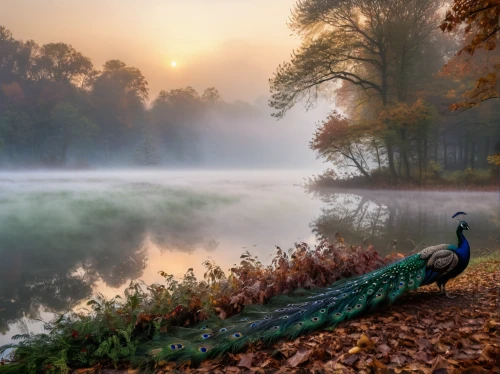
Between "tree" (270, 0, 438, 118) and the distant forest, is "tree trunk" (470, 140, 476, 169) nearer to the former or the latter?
"tree" (270, 0, 438, 118)

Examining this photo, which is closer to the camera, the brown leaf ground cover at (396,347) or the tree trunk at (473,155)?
the brown leaf ground cover at (396,347)

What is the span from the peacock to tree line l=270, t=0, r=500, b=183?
790 cm

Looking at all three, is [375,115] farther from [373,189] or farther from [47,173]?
[47,173]

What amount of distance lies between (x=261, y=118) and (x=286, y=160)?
2103mm

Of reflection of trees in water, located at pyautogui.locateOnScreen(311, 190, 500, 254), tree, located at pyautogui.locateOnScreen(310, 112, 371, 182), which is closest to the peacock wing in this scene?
reflection of trees in water, located at pyautogui.locateOnScreen(311, 190, 500, 254)

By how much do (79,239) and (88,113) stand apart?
6.09 m

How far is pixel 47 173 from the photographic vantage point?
10.7 metres

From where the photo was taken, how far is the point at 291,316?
2.41 meters

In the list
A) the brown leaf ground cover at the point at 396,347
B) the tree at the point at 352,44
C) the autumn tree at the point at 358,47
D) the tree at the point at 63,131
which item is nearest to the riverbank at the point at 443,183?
the autumn tree at the point at 358,47

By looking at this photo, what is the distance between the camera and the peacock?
222 cm

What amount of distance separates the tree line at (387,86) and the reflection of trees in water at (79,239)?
4437 mm

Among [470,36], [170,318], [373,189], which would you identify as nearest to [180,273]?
[170,318]

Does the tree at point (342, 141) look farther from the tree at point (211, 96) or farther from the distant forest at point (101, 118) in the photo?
the tree at point (211, 96)

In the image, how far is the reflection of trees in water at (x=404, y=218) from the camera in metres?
6.79
